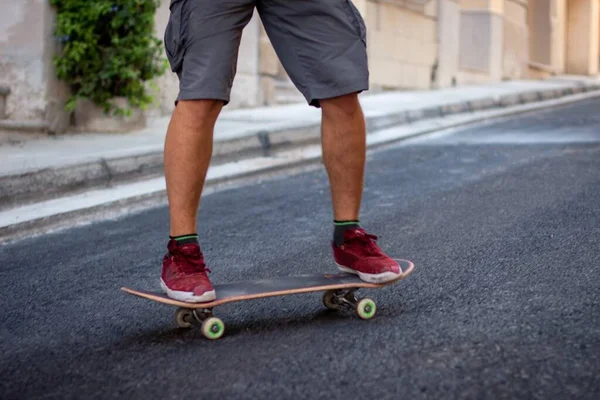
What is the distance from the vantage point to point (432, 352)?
2.40 m

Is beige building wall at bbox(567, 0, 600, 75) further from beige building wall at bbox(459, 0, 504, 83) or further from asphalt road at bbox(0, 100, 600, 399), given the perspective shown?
asphalt road at bbox(0, 100, 600, 399)

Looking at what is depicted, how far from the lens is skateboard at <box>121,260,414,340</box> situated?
2662 mm

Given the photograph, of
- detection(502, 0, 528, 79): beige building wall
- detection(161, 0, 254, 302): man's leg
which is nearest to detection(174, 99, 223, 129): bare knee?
detection(161, 0, 254, 302): man's leg

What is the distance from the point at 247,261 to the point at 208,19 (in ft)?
4.39

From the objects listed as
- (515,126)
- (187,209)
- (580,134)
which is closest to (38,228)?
(187,209)

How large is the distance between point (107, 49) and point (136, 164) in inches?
68.3

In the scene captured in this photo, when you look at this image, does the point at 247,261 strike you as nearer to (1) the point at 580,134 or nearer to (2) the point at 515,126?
(1) the point at 580,134

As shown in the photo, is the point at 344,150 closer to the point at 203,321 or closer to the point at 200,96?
the point at 200,96

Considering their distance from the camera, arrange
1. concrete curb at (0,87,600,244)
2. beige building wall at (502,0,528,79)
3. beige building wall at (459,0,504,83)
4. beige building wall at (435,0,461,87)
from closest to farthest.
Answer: concrete curb at (0,87,600,244)
beige building wall at (435,0,461,87)
beige building wall at (459,0,504,83)
beige building wall at (502,0,528,79)

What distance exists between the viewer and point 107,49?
25.0 feet

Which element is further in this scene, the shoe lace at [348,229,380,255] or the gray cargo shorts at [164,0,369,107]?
the shoe lace at [348,229,380,255]

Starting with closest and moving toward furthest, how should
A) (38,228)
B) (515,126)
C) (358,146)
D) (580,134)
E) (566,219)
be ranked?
(358,146) < (566,219) < (38,228) < (580,134) < (515,126)

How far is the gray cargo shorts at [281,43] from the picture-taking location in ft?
9.07

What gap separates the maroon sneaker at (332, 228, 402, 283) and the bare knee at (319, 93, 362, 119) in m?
0.35
